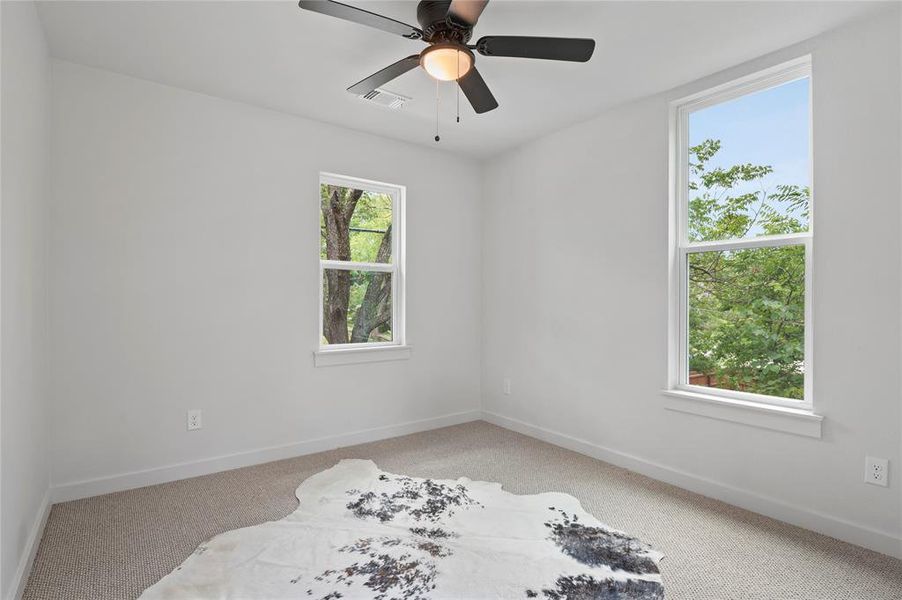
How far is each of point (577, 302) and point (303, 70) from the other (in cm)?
242

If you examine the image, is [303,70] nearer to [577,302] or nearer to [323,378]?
[323,378]

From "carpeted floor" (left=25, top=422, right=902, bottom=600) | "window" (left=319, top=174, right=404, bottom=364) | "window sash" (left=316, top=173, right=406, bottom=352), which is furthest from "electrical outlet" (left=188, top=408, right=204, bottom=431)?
"window sash" (left=316, top=173, right=406, bottom=352)

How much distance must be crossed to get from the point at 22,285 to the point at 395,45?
2.04 metres

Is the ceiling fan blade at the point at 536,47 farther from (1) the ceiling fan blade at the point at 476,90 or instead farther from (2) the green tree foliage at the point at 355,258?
(2) the green tree foliage at the point at 355,258

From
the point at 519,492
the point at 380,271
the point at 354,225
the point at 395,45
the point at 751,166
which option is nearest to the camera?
the point at 395,45

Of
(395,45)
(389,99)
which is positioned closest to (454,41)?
(395,45)

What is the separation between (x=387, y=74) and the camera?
92.0 inches

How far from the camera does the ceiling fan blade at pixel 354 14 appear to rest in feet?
5.86

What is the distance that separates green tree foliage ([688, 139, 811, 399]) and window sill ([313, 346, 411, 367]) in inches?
86.1

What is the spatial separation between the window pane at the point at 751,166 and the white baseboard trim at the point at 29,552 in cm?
370

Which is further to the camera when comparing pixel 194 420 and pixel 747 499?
pixel 194 420

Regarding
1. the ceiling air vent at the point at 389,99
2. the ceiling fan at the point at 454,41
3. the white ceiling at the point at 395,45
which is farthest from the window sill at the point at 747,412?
the ceiling air vent at the point at 389,99

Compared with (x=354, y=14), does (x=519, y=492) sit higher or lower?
lower

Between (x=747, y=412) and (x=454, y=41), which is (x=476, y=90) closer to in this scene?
(x=454, y=41)
